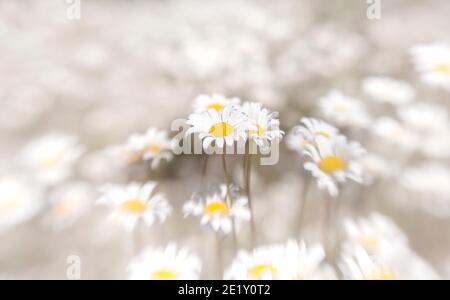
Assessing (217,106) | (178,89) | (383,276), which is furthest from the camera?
(178,89)

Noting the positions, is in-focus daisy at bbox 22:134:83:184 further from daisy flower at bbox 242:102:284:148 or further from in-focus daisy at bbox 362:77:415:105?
in-focus daisy at bbox 362:77:415:105

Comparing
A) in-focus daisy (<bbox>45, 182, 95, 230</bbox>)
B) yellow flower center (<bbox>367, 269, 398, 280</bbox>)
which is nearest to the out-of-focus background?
in-focus daisy (<bbox>45, 182, 95, 230</bbox>)

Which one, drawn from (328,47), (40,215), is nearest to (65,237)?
(40,215)

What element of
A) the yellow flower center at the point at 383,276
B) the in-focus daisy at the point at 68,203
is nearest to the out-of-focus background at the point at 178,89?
the in-focus daisy at the point at 68,203

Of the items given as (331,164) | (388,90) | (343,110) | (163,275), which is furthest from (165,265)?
(388,90)

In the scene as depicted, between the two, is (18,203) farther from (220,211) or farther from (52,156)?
(220,211)

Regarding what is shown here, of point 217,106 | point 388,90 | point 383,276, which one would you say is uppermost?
point 388,90
